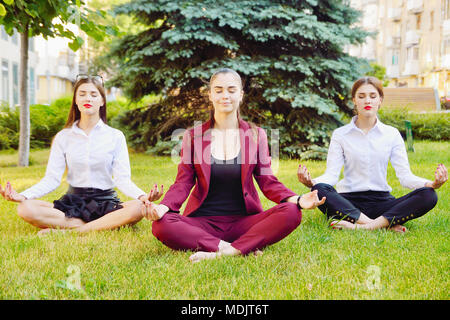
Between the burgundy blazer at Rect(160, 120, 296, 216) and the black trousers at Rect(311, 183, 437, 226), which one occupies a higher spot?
the burgundy blazer at Rect(160, 120, 296, 216)

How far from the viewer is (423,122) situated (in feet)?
43.2

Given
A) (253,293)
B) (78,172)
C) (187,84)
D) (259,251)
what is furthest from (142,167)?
(253,293)

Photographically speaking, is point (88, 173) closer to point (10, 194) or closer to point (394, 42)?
point (10, 194)

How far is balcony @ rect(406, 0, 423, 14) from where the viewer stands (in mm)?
32562

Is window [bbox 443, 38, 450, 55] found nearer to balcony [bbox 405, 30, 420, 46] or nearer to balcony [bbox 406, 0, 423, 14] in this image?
balcony [bbox 406, 0, 423, 14]

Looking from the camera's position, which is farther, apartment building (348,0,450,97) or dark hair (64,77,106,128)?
apartment building (348,0,450,97)

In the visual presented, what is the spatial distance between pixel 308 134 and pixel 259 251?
647 centimetres

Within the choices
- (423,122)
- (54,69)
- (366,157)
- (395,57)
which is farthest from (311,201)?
(54,69)

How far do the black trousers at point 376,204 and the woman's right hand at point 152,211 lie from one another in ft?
5.57

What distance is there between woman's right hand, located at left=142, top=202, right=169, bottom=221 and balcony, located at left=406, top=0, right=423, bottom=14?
113 ft

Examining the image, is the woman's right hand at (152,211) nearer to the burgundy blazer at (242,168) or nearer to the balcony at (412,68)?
the burgundy blazer at (242,168)

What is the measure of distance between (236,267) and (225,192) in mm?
790

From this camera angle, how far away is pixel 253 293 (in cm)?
266

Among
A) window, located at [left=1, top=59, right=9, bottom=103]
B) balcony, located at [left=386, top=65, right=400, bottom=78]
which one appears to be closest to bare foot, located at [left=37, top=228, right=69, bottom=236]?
window, located at [left=1, top=59, right=9, bottom=103]
